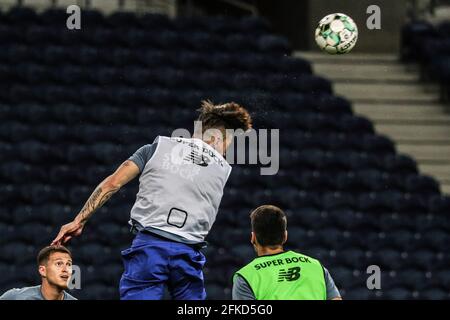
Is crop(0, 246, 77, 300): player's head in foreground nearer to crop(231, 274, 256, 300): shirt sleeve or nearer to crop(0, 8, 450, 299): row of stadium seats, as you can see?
crop(231, 274, 256, 300): shirt sleeve

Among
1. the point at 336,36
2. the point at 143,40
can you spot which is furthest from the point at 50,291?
the point at 143,40

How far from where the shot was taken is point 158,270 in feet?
17.4

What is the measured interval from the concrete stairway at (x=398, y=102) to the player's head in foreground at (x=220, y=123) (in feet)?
19.9

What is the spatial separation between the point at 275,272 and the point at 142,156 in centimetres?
86

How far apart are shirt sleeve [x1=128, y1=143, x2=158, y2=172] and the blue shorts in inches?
13.2

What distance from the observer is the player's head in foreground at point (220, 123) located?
18.5 ft

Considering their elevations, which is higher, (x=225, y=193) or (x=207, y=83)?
(x=207, y=83)

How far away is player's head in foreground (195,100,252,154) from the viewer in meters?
5.64

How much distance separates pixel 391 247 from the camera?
399 inches

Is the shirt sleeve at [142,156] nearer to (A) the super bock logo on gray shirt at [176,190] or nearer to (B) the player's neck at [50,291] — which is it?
(A) the super bock logo on gray shirt at [176,190]

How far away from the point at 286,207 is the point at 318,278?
506cm

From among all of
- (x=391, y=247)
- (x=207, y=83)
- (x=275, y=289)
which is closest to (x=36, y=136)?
(x=207, y=83)

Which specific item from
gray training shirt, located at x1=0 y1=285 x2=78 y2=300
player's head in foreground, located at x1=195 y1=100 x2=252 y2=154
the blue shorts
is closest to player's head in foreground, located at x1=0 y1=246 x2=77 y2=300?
gray training shirt, located at x1=0 y1=285 x2=78 y2=300
